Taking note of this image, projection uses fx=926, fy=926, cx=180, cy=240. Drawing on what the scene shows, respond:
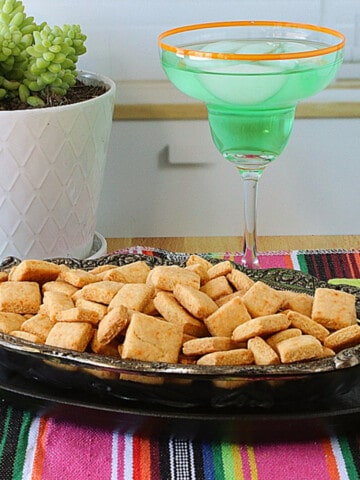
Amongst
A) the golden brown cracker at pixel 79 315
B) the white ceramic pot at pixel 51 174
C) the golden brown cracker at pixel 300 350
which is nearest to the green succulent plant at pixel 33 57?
the white ceramic pot at pixel 51 174

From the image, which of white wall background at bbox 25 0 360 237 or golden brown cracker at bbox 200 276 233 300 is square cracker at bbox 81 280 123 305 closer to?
golden brown cracker at bbox 200 276 233 300

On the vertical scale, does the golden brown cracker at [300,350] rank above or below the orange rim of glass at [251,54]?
below

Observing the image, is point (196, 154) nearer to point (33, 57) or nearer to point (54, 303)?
point (33, 57)

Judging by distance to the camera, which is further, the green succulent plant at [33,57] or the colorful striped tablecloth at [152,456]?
the green succulent plant at [33,57]

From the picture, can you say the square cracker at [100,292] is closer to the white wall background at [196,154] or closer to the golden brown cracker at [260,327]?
the golden brown cracker at [260,327]

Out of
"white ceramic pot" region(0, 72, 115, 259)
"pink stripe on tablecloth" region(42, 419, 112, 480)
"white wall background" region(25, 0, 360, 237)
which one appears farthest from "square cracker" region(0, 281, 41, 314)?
"white wall background" region(25, 0, 360, 237)

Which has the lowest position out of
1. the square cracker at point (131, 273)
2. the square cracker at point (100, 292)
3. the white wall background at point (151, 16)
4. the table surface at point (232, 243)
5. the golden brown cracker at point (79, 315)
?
the table surface at point (232, 243)
